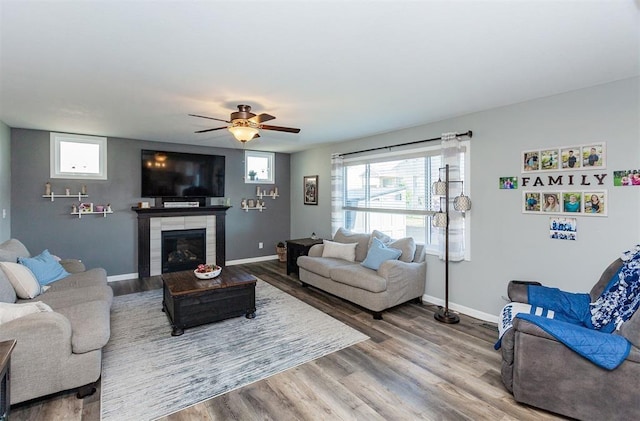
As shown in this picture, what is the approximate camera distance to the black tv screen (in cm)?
564

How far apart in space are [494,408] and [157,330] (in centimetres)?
331

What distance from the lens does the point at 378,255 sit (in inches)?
167

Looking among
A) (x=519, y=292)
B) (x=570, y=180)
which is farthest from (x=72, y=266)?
(x=570, y=180)

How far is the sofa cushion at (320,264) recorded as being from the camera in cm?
446

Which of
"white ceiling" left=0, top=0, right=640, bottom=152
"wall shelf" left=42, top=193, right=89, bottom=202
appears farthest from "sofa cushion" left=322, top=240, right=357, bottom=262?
"wall shelf" left=42, top=193, right=89, bottom=202

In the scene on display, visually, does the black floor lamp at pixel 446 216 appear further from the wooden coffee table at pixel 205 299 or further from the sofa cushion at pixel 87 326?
the sofa cushion at pixel 87 326

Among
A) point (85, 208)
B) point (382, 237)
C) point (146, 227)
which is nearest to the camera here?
point (382, 237)

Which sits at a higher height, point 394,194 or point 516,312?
point 394,194

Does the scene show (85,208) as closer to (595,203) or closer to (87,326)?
(87,326)

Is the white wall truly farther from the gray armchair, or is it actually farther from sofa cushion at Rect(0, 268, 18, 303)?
sofa cushion at Rect(0, 268, 18, 303)

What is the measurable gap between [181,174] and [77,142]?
1659 mm

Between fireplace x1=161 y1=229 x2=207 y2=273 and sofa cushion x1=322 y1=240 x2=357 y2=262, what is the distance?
2.64 m

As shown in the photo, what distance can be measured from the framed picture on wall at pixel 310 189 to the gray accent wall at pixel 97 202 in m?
1.30

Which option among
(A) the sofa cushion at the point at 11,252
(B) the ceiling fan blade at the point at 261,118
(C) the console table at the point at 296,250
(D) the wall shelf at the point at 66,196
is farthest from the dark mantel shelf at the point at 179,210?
(B) the ceiling fan blade at the point at 261,118
